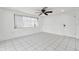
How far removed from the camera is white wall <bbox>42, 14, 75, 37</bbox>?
5.69 metres

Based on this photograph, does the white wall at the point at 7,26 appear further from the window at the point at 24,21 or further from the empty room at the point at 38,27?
the window at the point at 24,21

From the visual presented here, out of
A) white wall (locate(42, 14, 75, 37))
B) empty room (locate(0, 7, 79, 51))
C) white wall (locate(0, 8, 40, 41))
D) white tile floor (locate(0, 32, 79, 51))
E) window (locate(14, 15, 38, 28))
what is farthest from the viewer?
white wall (locate(42, 14, 75, 37))

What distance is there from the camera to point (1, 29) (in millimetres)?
4348

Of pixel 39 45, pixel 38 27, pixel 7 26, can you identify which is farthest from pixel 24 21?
pixel 39 45

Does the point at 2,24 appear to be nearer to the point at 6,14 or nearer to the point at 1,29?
the point at 1,29

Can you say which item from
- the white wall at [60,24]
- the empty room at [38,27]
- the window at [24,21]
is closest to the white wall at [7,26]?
the empty room at [38,27]

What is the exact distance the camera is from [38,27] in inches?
311

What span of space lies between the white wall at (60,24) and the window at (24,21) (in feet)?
4.81

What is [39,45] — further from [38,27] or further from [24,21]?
[38,27]

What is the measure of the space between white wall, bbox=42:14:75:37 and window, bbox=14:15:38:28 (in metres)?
1.47

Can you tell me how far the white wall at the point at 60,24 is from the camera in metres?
5.69

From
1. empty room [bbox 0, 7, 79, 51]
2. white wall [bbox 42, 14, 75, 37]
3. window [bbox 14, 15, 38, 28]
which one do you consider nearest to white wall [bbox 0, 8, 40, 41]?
empty room [bbox 0, 7, 79, 51]

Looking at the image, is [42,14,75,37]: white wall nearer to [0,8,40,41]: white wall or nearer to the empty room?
the empty room

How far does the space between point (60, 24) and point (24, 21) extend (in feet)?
11.9
